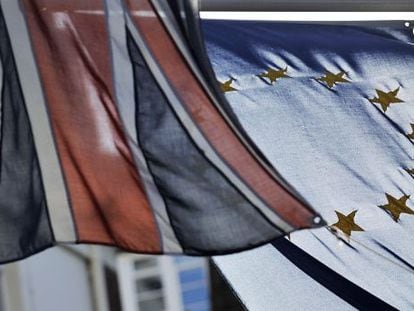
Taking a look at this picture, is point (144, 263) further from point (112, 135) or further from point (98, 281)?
point (112, 135)

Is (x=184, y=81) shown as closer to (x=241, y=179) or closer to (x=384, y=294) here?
(x=241, y=179)

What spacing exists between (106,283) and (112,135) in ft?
22.1

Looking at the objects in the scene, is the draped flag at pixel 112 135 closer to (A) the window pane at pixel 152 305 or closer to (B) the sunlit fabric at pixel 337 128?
(B) the sunlit fabric at pixel 337 128

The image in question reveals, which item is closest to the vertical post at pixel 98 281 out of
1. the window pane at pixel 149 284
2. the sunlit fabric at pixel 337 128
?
the window pane at pixel 149 284

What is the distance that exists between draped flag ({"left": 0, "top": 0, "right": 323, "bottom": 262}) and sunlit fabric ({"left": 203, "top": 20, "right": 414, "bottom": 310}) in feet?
2.28

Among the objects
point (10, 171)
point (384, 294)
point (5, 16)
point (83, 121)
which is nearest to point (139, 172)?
point (83, 121)

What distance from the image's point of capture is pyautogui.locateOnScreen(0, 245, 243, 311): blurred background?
9.23 meters

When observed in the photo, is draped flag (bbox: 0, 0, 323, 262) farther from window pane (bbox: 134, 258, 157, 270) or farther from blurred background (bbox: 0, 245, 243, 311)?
window pane (bbox: 134, 258, 157, 270)

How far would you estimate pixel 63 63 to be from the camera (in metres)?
2.94

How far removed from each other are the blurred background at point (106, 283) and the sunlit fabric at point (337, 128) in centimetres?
540

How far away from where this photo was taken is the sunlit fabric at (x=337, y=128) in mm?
3475

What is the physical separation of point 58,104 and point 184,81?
0.44 meters

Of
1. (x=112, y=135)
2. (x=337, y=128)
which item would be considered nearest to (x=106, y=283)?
(x=337, y=128)

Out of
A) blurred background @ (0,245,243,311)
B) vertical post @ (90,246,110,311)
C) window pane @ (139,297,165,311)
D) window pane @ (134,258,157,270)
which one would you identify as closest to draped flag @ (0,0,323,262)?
blurred background @ (0,245,243,311)
